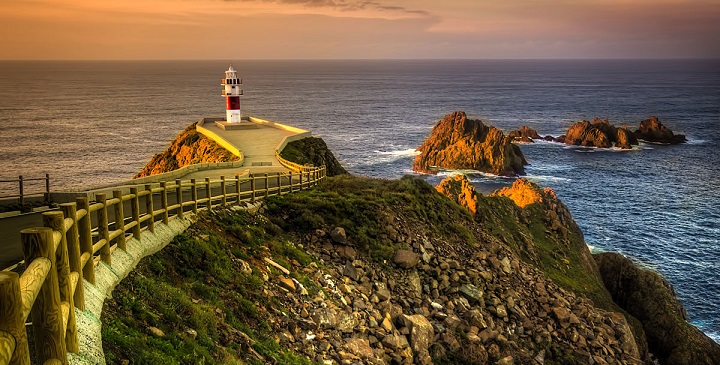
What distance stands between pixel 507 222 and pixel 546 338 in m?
19.1

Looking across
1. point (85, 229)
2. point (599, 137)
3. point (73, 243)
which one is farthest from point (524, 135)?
point (73, 243)

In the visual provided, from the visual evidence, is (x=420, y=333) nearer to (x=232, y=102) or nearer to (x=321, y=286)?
(x=321, y=286)

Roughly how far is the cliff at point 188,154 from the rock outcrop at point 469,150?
3810cm

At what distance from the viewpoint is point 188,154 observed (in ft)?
176

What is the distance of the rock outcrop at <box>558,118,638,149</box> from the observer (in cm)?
10500

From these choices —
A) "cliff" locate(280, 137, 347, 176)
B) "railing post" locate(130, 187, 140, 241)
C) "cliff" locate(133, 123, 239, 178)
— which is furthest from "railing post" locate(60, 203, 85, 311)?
"cliff" locate(133, 123, 239, 178)

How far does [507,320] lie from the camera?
20.3m

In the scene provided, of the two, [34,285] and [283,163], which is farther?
[283,163]

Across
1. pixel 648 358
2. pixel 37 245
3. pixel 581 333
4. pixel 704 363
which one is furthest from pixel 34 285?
pixel 704 363

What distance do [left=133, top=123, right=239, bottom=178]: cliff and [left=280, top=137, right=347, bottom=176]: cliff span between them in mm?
5028

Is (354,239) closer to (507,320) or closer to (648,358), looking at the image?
(507,320)

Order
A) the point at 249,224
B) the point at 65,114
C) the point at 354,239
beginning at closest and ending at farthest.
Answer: the point at 249,224 < the point at 354,239 < the point at 65,114

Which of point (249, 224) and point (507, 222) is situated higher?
point (249, 224)

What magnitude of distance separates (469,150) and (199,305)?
79491 mm
